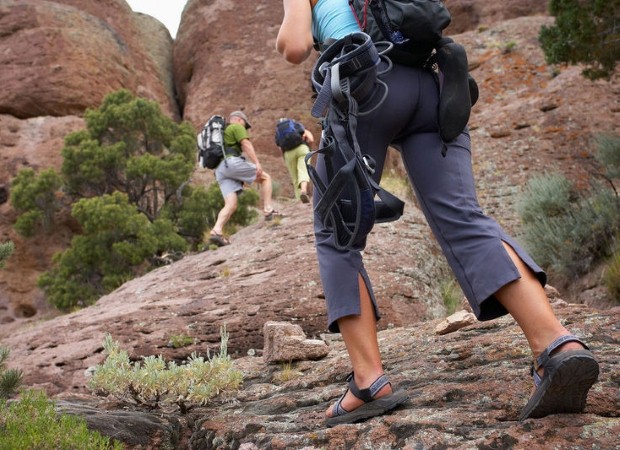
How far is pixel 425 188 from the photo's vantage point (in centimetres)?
274

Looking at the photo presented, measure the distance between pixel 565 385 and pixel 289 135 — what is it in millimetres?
8207

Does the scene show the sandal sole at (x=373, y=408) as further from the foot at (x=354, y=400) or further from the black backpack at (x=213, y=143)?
the black backpack at (x=213, y=143)

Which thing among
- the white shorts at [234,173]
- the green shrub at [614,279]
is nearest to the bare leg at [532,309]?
the green shrub at [614,279]

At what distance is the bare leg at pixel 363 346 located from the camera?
8.98ft

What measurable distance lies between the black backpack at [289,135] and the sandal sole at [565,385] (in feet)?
26.6

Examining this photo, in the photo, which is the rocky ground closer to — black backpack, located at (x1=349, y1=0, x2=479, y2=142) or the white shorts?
the white shorts

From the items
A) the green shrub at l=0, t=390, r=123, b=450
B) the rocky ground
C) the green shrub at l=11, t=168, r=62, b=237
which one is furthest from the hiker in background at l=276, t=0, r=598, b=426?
the green shrub at l=11, t=168, r=62, b=237

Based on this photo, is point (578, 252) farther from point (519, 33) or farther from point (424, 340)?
point (519, 33)

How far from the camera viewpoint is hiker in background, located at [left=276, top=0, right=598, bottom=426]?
2539mm

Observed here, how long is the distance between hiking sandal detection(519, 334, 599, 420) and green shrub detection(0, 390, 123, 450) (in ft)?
5.07

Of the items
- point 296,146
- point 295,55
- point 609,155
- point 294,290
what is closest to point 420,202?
point 295,55

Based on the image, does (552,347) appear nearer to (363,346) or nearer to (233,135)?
(363,346)

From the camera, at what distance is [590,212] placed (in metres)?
7.95

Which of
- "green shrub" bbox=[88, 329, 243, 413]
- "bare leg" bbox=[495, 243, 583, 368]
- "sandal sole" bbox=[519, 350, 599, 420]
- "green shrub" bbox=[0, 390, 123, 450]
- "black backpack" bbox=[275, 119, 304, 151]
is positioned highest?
"black backpack" bbox=[275, 119, 304, 151]
